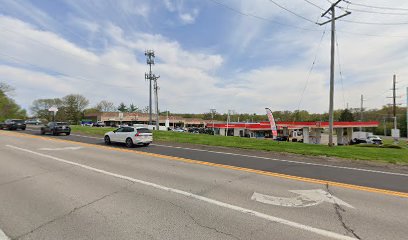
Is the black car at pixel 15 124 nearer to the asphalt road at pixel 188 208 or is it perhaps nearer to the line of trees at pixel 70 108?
the asphalt road at pixel 188 208

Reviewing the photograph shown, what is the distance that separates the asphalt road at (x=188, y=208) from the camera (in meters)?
4.15

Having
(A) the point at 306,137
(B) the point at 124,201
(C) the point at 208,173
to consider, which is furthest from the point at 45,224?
(A) the point at 306,137

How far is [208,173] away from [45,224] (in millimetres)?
5351

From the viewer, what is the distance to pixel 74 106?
97125mm

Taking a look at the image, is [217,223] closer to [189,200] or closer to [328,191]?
[189,200]

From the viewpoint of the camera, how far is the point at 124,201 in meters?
5.70

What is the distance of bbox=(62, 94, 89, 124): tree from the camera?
95938mm

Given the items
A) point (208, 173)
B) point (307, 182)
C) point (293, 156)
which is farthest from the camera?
point (293, 156)

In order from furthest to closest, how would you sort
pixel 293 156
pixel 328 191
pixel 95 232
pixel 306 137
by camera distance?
pixel 306 137 → pixel 293 156 → pixel 328 191 → pixel 95 232

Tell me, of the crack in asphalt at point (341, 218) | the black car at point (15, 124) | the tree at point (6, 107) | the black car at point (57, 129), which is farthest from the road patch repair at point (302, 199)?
the tree at point (6, 107)

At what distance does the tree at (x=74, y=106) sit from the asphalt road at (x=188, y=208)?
98271 mm

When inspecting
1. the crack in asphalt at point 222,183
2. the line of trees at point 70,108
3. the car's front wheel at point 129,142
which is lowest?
the crack in asphalt at point 222,183

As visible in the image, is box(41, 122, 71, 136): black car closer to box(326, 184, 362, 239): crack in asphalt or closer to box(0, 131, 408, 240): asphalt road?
box(0, 131, 408, 240): asphalt road

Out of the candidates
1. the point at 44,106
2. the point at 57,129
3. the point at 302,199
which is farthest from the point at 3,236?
the point at 44,106
